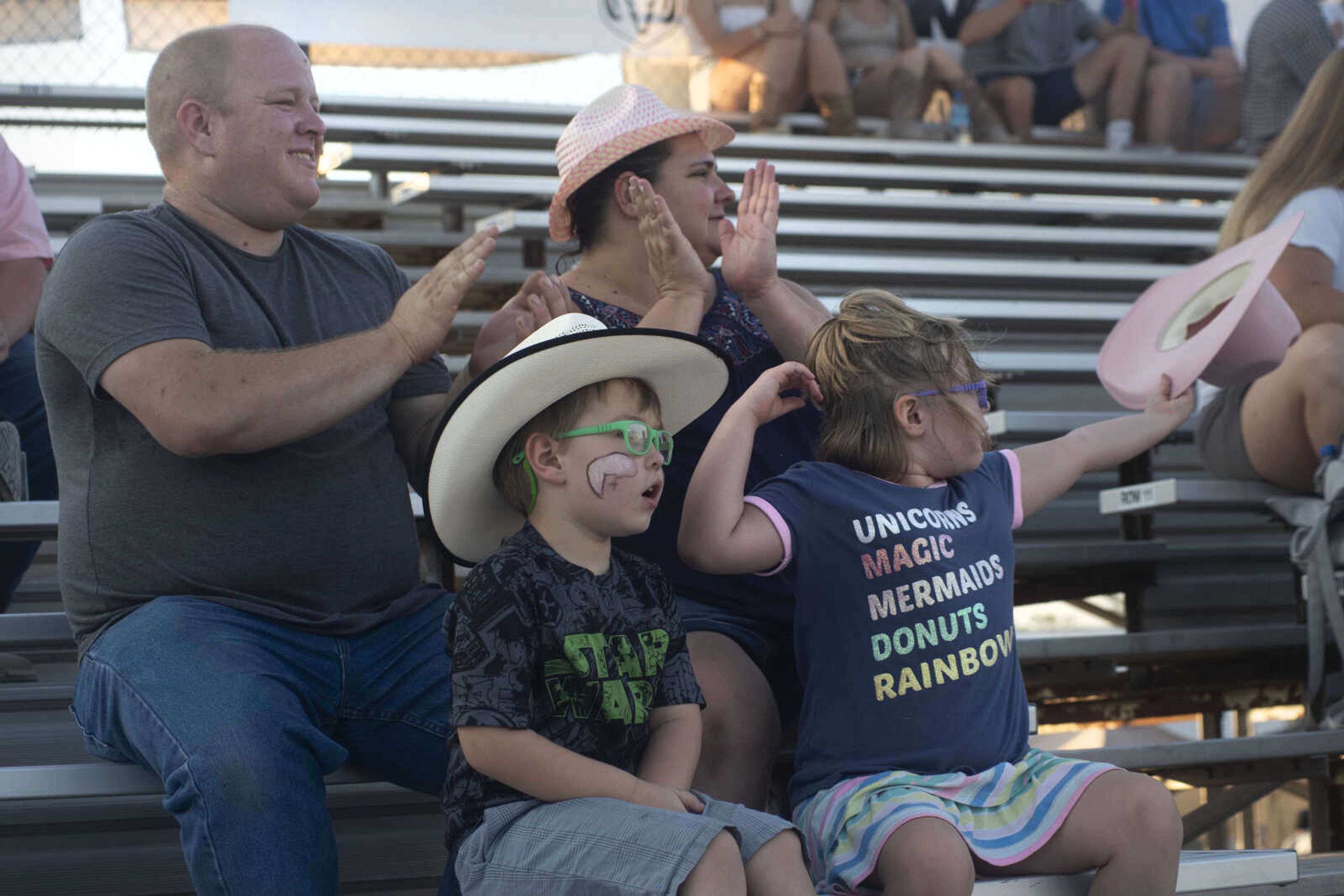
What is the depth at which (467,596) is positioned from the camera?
4.56 ft

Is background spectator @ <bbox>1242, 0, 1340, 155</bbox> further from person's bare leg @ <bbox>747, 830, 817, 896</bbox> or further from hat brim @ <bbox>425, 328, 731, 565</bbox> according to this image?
person's bare leg @ <bbox>747, 830, 817, 896</bbox>

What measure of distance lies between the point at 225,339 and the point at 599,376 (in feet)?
1.59

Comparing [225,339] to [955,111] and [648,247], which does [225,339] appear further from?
[955,111]

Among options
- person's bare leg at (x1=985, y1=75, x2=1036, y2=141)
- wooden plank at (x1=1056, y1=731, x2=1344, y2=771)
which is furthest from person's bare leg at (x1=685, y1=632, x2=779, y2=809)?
person's bare leg at (x1=985, y1=75, x2=1036, y2=141)

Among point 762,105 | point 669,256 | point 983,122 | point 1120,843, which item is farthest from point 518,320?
point 983,122

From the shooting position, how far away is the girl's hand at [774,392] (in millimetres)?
1630

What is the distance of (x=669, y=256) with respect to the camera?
186cm

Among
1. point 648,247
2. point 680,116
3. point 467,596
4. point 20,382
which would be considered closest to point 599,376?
point 467,596

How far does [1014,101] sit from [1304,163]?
10.1ft

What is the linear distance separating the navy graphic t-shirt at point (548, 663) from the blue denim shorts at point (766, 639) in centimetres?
31

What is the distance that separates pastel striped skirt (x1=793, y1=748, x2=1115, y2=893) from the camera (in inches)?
57.7

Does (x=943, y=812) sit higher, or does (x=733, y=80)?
(x=733, y=80)

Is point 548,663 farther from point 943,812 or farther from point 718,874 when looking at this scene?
point 943,812

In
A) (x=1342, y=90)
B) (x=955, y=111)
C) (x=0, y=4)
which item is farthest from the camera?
(x=955, y=111)
